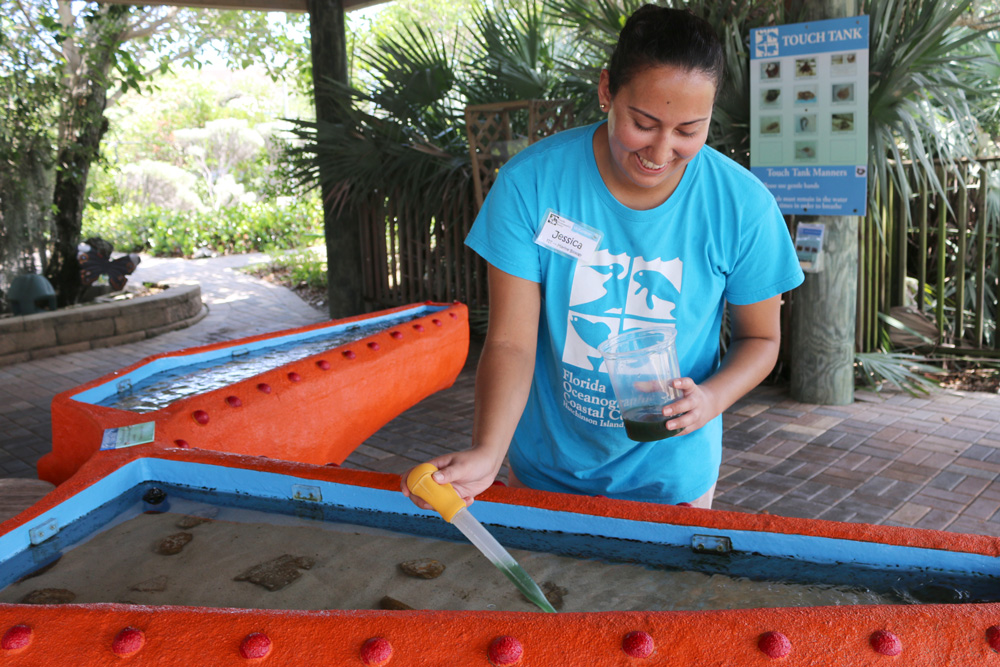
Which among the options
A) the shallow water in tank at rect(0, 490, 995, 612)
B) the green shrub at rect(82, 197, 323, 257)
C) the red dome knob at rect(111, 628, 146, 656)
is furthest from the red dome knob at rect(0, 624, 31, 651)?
the green shrub at rect(82, 197, 323, 257)

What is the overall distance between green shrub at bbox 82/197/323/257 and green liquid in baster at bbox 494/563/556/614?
12.8m

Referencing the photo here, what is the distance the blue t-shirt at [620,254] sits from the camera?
A: 4.62 ft

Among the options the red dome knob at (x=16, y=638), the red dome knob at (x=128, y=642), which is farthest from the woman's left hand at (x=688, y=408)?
the red dome knob at (x=16, y=638)

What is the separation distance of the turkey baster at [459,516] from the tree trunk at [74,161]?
25.4ft

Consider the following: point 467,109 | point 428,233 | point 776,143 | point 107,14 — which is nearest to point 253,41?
point 107,14

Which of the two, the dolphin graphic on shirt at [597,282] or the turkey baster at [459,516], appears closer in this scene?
the turkey baster at [459,516]

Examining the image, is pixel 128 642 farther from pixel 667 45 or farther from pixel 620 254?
pixel 667 45

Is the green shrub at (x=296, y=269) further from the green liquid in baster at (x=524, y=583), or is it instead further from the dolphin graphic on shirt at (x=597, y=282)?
the green liquid in baster at (x=524, y=583)

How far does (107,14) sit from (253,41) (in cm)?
284

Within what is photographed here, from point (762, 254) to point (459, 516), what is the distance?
0.71m

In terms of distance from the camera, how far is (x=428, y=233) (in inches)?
259

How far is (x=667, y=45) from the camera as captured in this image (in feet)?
3.99

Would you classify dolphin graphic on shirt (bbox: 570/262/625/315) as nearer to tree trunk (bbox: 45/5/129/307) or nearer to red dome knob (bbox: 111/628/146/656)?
red dome knob (bbox: 111/628/146/656)

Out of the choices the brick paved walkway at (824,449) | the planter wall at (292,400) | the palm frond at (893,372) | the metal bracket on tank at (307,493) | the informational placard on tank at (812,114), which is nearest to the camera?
the metal bracket on tank at (307,493)
